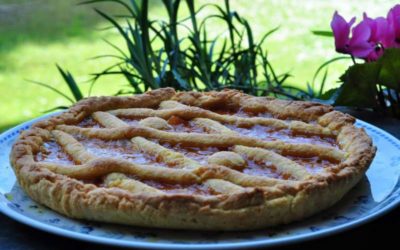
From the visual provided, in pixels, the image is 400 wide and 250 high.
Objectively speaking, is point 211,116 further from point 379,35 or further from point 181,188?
point 379,35

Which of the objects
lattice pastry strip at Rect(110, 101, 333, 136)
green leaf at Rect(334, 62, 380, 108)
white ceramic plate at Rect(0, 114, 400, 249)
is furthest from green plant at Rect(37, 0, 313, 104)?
white ceramic plate at Rect(0, 114, 400, 249)

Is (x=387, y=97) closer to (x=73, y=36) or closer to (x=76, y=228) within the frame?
(x=76, y=228)

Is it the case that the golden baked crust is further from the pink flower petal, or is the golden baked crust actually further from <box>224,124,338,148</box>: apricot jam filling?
the pink flower petal

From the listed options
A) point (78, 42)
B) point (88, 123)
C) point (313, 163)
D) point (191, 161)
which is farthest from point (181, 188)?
point (78, 42)

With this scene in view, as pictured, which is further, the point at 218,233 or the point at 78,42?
the point at 78,42

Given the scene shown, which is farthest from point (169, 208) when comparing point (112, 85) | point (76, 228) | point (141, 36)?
point (112, 85)

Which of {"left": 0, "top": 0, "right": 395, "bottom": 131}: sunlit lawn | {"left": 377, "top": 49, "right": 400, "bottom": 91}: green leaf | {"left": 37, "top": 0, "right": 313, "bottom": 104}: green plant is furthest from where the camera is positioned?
{"left": 0, "top": 0, "right": 395, "bottom": 131}: sunlit lawn

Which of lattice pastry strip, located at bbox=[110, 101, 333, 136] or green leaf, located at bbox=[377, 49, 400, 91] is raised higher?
green leaf, located at bbox=[377, 49, 400, 91]
